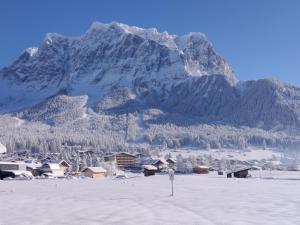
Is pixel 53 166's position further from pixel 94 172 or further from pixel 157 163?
pixel 157 163

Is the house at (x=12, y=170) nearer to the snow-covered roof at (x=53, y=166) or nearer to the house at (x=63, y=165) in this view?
the snow-covered roof at (x=53, y=166)

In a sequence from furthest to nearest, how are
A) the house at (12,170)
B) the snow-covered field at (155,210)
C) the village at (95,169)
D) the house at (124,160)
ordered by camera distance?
the house at (124,160) → the village at (95,169) → the house at (12,170) → the snow-covered field at (155,210)

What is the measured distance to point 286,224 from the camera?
22.3 m

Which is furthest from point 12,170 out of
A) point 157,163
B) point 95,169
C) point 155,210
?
point 155,210

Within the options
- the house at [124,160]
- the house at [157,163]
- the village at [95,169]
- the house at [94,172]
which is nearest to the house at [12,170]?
the village at [95,169]

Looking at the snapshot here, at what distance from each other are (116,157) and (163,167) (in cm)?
3079

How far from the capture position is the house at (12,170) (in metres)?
90.3

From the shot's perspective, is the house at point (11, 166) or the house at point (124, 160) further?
the house at point (124, 160)

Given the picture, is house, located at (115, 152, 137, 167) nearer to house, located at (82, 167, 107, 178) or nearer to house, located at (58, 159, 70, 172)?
house, located at (58, 159, 70, 172)

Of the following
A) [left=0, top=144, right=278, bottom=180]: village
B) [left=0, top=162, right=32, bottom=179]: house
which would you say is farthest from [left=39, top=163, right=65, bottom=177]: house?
[left=0, top=162, right=32, bottom=179]: house

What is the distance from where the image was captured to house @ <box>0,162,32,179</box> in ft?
296

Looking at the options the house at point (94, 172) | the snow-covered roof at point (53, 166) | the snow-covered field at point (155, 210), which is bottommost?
the house at point (94, 172)

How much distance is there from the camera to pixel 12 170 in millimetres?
95938

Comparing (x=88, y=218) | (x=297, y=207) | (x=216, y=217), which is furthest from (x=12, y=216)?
(x=297, y=207)
